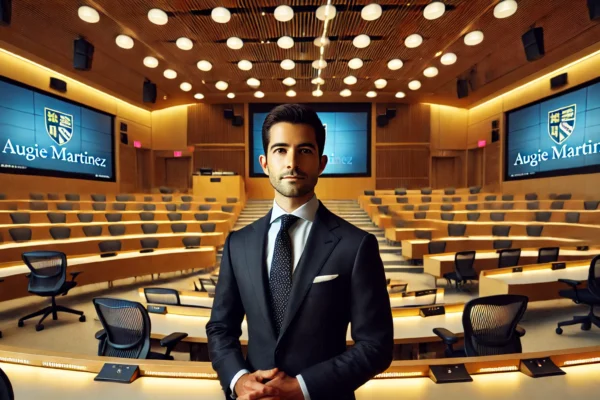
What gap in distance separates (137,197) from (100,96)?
3.58m

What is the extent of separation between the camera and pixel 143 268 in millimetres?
5996

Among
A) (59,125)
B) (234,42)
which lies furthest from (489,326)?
(59,125)

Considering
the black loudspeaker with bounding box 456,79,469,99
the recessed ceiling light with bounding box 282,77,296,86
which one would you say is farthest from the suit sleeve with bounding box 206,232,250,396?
the black loudspeaker with bounding box 456,79,469,99

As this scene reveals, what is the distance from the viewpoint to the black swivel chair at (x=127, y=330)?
2.38 m

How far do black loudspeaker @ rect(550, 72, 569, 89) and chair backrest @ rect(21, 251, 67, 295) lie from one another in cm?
1179

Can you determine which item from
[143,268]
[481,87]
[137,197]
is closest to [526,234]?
[481,87]

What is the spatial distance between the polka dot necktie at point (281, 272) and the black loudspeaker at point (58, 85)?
1117cm

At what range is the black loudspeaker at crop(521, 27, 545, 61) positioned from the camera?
6887 millimetres

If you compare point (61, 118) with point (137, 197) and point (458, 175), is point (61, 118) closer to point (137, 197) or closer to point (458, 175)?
point (137, 197)

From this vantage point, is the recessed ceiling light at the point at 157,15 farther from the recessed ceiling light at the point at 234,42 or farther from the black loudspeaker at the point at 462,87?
the black loudspeaker at the point at 462,87

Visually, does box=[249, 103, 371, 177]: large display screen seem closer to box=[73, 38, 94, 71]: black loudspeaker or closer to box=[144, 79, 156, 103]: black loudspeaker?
box=[144, 79, 156, 103]: black loudspeaker

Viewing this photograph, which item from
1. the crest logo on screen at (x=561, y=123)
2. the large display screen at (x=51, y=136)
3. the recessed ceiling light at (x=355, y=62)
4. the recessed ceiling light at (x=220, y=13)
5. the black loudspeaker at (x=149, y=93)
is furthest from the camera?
the black loudspeaker at (x=149, y=93)

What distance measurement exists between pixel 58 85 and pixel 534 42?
11.5m

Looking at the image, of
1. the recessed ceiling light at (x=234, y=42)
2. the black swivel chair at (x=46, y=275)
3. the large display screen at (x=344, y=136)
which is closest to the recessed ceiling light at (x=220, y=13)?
the recessed ceiling light at (x=234, y=42)
